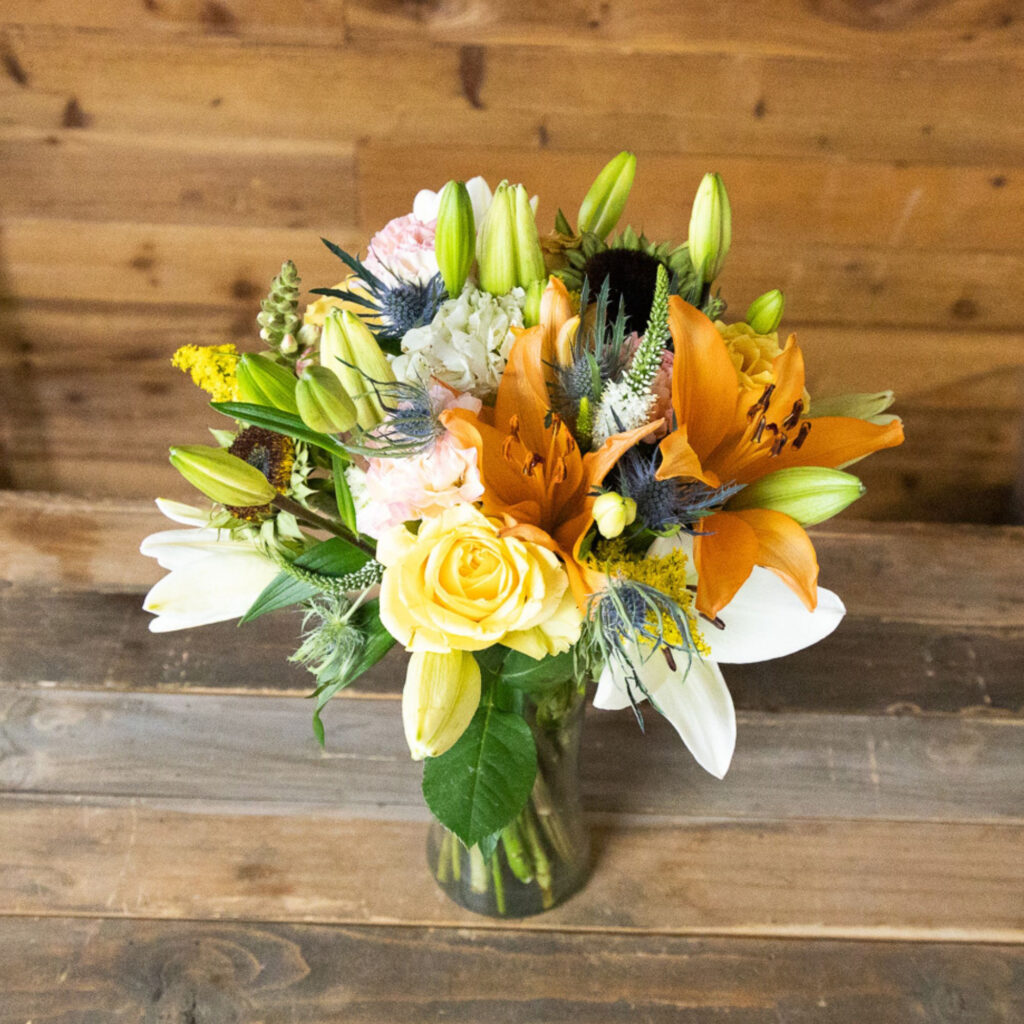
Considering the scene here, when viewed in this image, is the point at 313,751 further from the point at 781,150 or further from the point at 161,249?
the point at 781,150

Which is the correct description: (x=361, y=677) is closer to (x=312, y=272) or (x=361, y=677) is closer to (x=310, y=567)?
(x=310, y=567)

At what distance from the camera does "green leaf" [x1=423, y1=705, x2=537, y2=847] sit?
2.01 ft

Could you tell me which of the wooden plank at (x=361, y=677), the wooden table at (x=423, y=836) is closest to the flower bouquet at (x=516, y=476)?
the wooden table at (x=423, y=836)

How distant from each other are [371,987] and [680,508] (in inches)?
19.2

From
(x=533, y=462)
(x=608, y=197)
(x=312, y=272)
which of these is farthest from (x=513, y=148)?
(x=533, y=462)

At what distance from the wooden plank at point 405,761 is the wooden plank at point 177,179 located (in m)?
0.74

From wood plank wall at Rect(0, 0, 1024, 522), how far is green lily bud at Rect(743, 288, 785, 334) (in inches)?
31.9

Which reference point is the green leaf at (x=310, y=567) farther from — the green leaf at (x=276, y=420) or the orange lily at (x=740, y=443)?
the orange lily at (x=740, y=443)

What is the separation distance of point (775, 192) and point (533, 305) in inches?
37.0

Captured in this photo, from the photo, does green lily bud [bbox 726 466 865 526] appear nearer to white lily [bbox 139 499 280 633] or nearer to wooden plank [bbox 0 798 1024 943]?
white lily [bbox 139 499 280 633]

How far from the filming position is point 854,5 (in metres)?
1.22

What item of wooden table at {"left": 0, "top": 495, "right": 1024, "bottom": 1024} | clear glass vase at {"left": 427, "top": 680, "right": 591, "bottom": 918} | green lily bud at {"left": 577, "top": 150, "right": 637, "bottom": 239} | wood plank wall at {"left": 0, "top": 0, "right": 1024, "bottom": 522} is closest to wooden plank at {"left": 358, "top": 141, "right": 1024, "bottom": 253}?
wood plank wall at {"left": 0, "top": 0, "right": 1024, "bottom": 522}

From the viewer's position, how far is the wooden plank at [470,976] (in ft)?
2.41

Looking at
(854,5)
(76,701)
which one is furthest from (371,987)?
(854,5)
